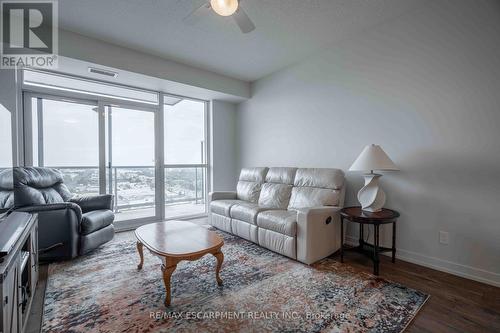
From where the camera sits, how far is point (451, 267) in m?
2.31

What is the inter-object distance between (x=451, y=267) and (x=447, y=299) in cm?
61

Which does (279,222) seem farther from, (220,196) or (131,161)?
(131,161)

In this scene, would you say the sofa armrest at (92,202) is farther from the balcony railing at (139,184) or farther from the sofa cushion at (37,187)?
the balcony railing at (139,184)

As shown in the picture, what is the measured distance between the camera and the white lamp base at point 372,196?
8.17 feet

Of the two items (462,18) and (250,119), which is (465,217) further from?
(250,119)

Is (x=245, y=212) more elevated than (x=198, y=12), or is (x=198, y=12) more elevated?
(x=198, y=12)

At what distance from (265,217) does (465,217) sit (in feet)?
6.58

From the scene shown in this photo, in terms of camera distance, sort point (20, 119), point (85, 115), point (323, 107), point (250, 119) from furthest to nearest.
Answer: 1. point (250, 119)
2. point (85, 115)
3. point (323, 107)
4. point (20, 119)

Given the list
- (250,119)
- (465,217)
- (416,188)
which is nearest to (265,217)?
(416,188)

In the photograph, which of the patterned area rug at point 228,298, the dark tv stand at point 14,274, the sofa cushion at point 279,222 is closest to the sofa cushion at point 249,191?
the sofa cushion at point 279,222

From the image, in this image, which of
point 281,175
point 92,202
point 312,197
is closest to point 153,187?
point 92,202

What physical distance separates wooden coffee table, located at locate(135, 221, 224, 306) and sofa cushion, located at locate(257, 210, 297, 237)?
796mm

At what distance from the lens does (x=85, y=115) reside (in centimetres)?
366

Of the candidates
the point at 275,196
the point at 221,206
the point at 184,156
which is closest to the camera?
the point at 275,196
